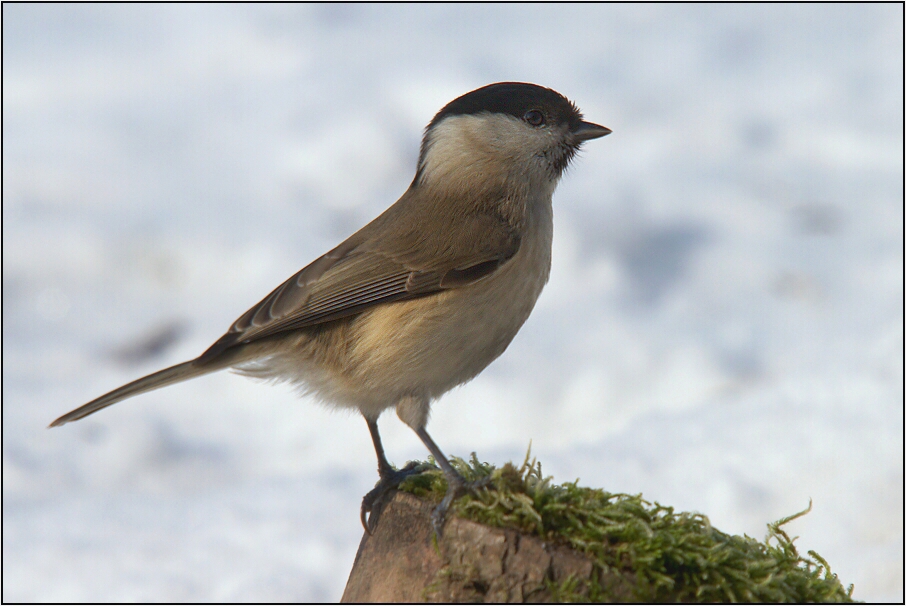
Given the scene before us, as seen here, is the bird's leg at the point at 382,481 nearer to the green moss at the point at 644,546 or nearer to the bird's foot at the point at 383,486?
the bird's foot at the point at 383,486

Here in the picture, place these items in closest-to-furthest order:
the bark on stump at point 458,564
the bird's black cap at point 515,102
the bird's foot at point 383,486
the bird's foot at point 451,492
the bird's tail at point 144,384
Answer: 1. the bark on stump at point 458,564
2. the bird's foot at point 451,492
3. the bird's foot at point 383,486
4. the bird's tail at point 144,384
5. the bird's black cap at point 515,102

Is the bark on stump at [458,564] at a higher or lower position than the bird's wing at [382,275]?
lower

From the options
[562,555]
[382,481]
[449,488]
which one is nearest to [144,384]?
[382,481]

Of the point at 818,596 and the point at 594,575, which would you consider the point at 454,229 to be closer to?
the point at 594,575

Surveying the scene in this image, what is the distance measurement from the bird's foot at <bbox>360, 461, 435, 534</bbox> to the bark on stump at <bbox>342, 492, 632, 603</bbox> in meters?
0.29

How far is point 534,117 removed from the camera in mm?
3617

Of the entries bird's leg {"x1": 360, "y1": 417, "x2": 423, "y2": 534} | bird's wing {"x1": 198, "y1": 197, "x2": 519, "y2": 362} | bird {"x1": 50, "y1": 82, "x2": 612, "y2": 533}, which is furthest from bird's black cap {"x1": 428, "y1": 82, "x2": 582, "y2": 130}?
bird's leg {"x1": 360, "y1": 417, "x2": 423, "y2": 534}

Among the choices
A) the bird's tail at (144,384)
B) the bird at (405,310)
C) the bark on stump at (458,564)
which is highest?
the bird at (405,310)

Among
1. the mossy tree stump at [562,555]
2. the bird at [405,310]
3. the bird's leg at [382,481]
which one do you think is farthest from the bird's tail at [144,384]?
the mossy tree stump at [562,555]

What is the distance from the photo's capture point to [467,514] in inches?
91.9

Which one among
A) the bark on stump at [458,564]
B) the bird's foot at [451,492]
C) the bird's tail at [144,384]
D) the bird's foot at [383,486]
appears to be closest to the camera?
the bark on stump at [458,564]

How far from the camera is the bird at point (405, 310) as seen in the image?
3006 millimetres

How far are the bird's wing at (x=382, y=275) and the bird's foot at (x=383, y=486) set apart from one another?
27.1 inches

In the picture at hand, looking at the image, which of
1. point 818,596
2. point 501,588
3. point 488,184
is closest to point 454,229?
point 488,184
